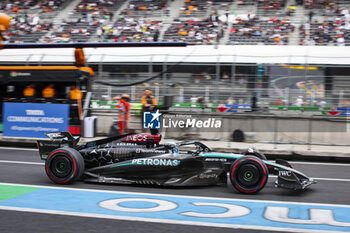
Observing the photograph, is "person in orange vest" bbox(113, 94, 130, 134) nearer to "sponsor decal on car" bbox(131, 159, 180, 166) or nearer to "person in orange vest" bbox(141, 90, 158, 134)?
"person in orange vest" bbox(141, 90, 158, 134)

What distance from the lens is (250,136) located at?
11.6 metres

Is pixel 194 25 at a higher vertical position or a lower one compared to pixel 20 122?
higher

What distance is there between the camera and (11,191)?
20.2 ft

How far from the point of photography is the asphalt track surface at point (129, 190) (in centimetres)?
443

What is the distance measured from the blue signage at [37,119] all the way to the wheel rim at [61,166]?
19.0ft

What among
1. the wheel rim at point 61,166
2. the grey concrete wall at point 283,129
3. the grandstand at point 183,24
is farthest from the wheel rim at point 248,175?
the grandstand at point 183,24

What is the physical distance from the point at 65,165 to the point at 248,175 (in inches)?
115

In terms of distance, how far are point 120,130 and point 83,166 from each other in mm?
5680

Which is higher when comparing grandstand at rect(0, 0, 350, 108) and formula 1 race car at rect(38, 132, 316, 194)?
grandstand at rect(0, 0, 350, 108)

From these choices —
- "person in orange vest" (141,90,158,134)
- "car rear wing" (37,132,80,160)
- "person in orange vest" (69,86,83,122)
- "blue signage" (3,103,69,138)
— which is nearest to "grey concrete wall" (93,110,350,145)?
"person in orange vest" (141,90,158,134)

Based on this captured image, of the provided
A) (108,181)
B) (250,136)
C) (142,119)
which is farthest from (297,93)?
(108,181)

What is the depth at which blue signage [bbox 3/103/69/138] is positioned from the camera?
→ 12.2 meters

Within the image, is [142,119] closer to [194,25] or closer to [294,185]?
[294,185]

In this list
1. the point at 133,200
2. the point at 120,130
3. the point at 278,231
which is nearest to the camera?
the point at 278,231
